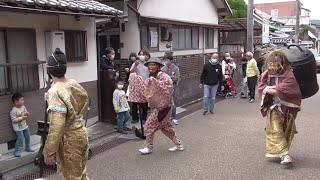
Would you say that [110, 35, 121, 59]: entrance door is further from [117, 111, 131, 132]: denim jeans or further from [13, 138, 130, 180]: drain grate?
[13, 138, 130, 180]: drain grate

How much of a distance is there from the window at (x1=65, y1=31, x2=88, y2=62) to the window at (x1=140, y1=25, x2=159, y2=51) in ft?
10.3

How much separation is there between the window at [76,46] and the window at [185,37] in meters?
5.59

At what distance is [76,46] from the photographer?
27.5 feet

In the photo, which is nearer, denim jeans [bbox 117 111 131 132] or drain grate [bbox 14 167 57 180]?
drain grate [bbox 14 167 57 180]

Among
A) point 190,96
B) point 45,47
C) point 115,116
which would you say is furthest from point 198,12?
point 45,47

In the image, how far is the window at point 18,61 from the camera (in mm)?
6602

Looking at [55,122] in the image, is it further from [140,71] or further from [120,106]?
[140,71]

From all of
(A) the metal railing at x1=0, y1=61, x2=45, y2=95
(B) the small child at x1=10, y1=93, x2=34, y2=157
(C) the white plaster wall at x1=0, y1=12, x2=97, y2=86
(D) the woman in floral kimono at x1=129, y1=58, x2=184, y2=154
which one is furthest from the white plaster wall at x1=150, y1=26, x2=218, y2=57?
(B) the small child at x1=10, y1=93, x2=34, y2=157

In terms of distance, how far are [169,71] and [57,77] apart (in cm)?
581

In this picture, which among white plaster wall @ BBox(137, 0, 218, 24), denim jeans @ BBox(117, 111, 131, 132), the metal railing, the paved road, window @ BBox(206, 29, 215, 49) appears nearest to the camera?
the paved road

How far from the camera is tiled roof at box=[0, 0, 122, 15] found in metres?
5.72

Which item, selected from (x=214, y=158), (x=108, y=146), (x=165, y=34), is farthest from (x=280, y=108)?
(x=165, y=34)

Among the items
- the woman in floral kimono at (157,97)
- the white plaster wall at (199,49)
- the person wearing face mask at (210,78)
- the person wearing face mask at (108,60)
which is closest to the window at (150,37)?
the white plaster wall at (199,49)

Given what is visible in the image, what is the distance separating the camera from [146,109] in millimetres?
9516
